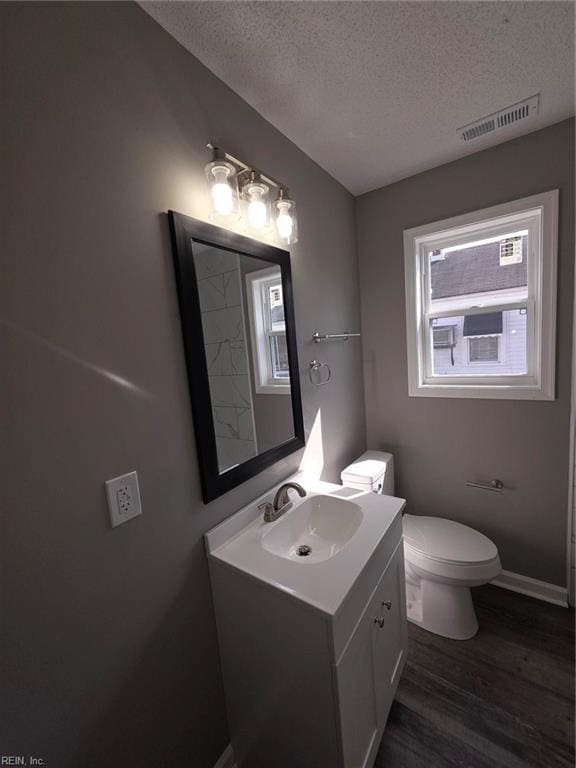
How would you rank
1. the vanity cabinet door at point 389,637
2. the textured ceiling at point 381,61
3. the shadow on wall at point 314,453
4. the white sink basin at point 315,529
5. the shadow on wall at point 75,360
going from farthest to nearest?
the shadow on wall at point 314,453 < the white sink basin at point 315,529 < the vanity cabinet door at point 389,637 < the textured ceiling at point 381,61 < the shadow on wall at point 75,360

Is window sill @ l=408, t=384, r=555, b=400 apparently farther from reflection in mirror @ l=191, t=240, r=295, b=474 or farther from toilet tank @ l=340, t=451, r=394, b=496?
reflection in mirror @ l=191, t=240, r=295, b=474

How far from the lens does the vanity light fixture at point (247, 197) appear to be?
102cm

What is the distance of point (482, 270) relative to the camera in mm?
1818

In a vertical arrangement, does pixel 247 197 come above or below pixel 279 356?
above

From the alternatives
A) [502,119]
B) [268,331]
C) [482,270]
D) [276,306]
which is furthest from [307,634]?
[502,119]

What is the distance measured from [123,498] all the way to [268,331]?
2.83ft

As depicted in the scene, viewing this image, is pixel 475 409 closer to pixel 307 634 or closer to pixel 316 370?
pixel 316 370

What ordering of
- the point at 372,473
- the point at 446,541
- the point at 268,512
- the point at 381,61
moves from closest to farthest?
the point at 381,61
the point at 268,512
the point at 446,541
the point at 372,473

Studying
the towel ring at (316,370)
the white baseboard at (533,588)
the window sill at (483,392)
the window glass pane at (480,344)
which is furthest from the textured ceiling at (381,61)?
the white baseboard at (533,588)

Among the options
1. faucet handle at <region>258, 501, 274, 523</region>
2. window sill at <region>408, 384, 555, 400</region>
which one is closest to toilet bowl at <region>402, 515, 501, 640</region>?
window sill at <region>408, 384, 555, 400</region>

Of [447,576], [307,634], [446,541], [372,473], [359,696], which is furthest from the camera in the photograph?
[372,473]

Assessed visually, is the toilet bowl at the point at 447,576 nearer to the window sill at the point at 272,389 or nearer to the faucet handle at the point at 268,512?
the faucet handle at the point at 268,512

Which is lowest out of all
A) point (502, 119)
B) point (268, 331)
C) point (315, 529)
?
point (315, 529)

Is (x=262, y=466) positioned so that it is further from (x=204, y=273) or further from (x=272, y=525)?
(x=204, y=273)
